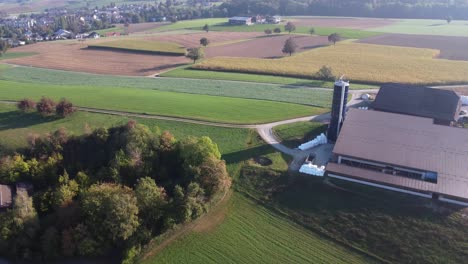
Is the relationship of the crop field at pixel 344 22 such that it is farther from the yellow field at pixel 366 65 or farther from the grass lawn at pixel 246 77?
the grass lawn at pixel 246 77

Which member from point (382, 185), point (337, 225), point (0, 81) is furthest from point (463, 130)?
point (0, 81)

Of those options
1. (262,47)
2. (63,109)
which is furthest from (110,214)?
(262,47)

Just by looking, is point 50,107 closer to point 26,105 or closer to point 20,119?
point 26,105

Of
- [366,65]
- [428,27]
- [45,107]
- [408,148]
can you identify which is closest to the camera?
[408,148]

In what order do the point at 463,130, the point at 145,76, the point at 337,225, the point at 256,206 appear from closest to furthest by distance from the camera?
1. the point at 337,225
2. the point at 256,206
3. the point at 463,130
4. the point at 145,76

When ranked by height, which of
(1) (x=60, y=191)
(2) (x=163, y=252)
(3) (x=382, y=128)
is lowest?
(2) (x=163, y=252)

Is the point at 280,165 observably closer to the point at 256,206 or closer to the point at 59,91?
the point at 256,206

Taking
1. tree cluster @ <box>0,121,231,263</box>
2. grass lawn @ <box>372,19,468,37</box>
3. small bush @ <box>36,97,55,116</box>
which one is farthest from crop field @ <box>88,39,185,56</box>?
grass lawn @ <box>372,19,468,37</box>
